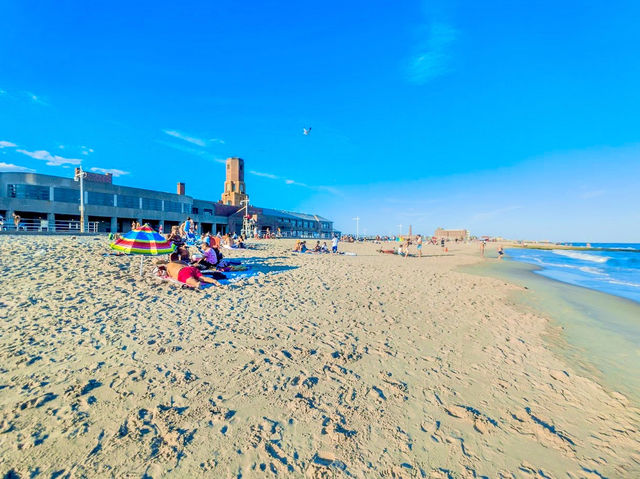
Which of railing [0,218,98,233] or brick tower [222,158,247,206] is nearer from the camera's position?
railing [0,218,98,233]

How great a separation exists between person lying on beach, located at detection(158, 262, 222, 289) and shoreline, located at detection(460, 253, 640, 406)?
838 cm

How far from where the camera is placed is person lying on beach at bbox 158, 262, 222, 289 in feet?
25.2

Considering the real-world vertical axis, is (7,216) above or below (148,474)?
above

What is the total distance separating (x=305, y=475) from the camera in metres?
2.24

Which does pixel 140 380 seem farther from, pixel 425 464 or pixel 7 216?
pixel 7 216

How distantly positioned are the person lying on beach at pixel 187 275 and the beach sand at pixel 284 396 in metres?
1.42

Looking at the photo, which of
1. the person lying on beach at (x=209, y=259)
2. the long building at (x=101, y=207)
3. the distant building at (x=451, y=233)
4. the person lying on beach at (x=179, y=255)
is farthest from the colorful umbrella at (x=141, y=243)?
the distant building at (x=451, y=233)

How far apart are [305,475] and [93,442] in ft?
6.29

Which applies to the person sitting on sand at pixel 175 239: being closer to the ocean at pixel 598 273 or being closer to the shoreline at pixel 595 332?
the shoreline at pixel 595 332

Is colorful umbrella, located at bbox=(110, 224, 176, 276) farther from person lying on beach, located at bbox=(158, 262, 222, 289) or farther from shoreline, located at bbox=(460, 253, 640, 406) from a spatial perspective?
shoreline, located at bbox=(460, 253, 640, 406)

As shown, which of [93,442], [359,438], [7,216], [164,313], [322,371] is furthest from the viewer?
[7,216]

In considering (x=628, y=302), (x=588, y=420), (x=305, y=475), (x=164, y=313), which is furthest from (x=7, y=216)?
(x=628, y=302)

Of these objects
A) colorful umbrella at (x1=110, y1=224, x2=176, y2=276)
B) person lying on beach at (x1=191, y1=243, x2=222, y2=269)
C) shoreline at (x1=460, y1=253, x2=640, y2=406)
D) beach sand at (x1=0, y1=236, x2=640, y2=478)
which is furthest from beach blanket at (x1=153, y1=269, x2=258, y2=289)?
shoreline at (x1=460, y1=253, x2=640, y2=406)

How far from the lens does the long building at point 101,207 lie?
30797 millimetres
